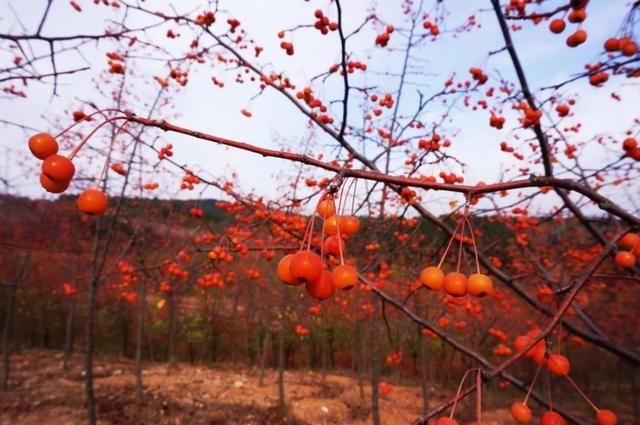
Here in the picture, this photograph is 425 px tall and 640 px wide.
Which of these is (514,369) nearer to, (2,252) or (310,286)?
(310,286)

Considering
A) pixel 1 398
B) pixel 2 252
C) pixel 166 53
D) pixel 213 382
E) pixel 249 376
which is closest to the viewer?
pixel 166 53

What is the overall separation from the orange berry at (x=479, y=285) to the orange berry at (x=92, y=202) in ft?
4.43

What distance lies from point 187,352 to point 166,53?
14328 millimetres

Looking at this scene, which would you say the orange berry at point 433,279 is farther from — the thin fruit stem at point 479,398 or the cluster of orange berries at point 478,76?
the cluster of orange berries at point 478,76

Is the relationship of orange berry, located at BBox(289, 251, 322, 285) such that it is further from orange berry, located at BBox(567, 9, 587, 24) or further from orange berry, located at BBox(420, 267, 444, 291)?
orange berry, located at BBox(567, 9, 587, 24)

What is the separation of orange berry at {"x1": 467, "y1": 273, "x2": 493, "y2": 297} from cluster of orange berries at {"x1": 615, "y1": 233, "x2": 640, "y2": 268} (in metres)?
0.82

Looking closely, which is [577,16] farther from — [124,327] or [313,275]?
[124,327]

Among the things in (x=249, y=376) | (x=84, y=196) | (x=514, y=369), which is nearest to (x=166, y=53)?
(x=84, y=196)

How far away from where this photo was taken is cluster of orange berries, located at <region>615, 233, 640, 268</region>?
171 cm

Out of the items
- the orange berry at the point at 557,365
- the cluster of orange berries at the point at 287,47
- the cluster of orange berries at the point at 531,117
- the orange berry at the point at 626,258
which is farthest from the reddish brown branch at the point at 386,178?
the cluster of orange berries at the point at 287,47

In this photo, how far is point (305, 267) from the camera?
114 cm

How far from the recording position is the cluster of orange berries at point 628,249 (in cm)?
171

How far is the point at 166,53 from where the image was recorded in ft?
12.6

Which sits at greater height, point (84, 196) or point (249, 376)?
point (84, 196)
